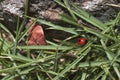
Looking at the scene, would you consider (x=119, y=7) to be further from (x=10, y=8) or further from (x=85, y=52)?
(x=10, y=8)

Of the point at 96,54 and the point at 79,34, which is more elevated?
the point at 79,34

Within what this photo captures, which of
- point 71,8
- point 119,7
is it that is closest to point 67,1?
point 71,8

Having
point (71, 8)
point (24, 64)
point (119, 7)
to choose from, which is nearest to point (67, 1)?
point (71, 8)

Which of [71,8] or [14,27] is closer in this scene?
[71,8]

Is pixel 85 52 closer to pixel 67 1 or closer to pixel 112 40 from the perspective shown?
pixel 112 40

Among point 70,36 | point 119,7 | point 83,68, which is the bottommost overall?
point 83,68

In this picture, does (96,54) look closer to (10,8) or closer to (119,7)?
(119,7)

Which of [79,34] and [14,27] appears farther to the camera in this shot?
[14,27]

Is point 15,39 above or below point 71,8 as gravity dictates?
below
